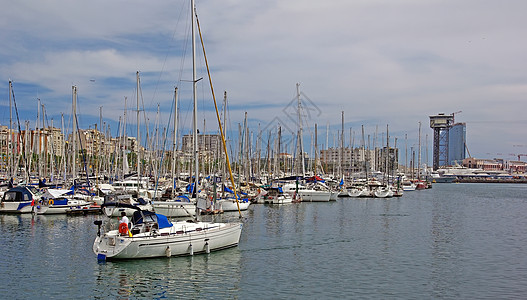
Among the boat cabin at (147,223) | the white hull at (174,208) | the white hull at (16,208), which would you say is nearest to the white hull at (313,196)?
the white hull at (174,208)

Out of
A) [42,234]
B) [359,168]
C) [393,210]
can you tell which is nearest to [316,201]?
[393,210]

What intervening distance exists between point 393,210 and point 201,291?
50.6 metres

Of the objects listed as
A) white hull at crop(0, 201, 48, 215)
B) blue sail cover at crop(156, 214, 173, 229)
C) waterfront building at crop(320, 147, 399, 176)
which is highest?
waterfront building at crop(320, 147, 399, 176)

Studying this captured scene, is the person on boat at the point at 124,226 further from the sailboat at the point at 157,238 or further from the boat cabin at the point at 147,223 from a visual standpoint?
the boat cabin at the point at 147,223

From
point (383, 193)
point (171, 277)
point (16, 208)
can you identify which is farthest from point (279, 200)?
point (171, 277)

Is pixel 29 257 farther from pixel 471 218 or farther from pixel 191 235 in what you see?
pixel 471 218

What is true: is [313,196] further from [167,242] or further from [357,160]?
[357,160]

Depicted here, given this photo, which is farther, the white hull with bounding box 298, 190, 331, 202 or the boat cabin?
the white hull with bounding box 298, 190, 331, 202

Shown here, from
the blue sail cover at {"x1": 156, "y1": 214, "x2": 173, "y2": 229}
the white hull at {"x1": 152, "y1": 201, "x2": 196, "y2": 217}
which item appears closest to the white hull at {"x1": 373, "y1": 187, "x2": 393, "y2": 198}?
the white hull at {"x1": 152, "y1": 201, "x2": 196, "y2": 217}

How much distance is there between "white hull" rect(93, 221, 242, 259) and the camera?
92.0 ft

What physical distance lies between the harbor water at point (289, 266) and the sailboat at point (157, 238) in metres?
0.56

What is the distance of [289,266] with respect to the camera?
Answer: 2944 cm

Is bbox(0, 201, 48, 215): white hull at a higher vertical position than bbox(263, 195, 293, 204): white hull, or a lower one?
higher

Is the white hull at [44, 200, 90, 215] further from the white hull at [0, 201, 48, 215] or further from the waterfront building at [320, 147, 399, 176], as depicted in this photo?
the waterfront building at [320, 147, 399, 176]
